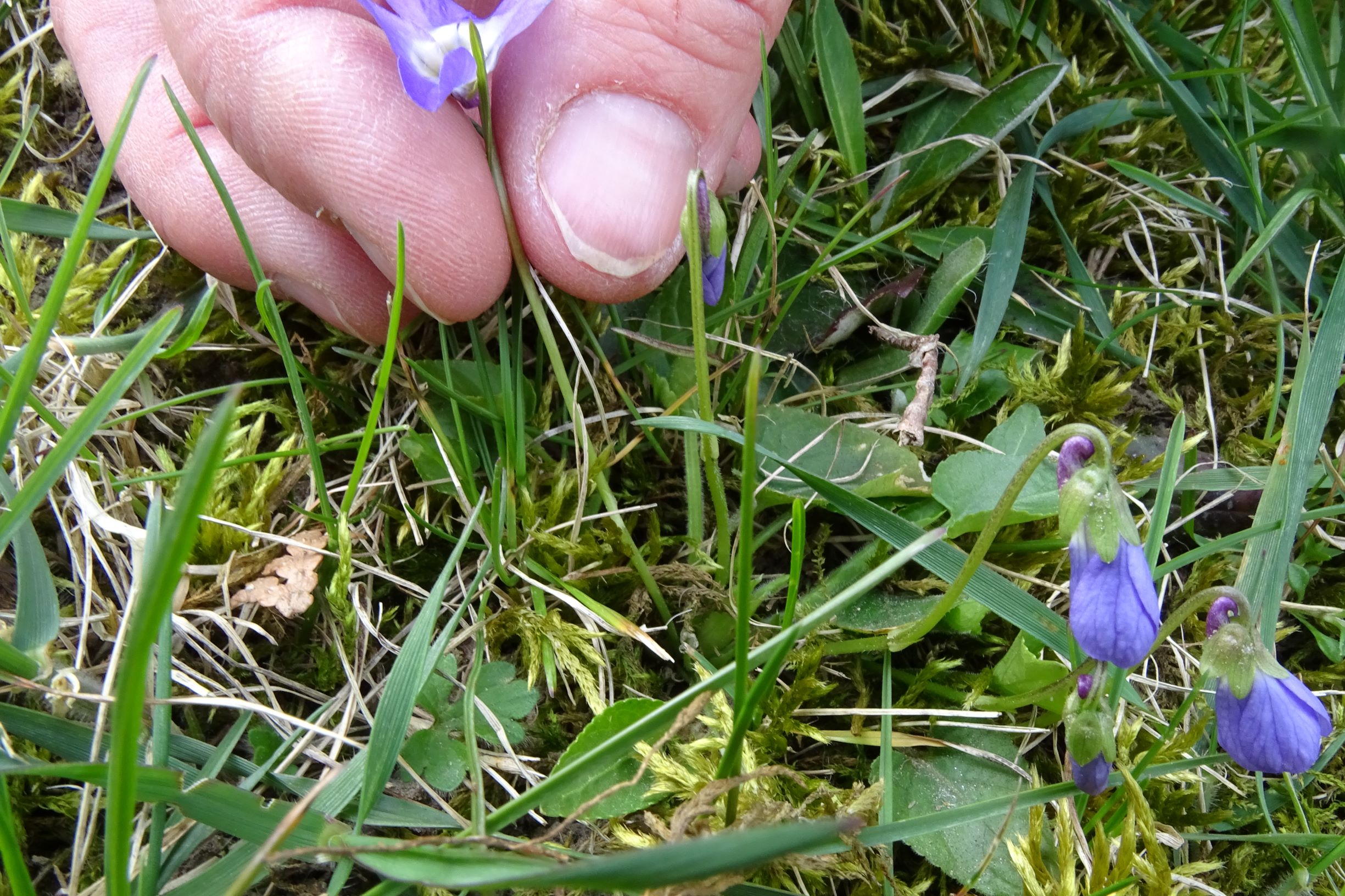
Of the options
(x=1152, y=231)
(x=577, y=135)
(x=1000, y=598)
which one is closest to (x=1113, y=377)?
(x=1152, y=231)

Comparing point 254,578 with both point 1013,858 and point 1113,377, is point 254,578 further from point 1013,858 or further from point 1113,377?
point 1113,377

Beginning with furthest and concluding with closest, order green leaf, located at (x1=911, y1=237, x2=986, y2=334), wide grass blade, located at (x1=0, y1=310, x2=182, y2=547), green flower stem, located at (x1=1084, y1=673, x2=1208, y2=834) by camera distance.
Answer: green leaf, located at (x1=911, y1=237, x2=986, y2=334) → green flower stem, located at (x1=1084, y1=673, x2=1208, y2=834) → wide grass blade, located at (x1=0, y1=310, x2=182, y2=547)

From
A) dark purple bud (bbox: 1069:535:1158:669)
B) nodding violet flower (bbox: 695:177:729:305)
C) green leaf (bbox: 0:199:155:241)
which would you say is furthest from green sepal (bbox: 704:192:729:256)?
green leaf (bbox: 0:199:155:241)

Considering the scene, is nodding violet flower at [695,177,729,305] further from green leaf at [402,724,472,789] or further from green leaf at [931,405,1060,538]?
green leaf at [402,724,472,789]

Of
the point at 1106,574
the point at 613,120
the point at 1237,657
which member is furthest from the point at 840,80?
the point at 1237,657

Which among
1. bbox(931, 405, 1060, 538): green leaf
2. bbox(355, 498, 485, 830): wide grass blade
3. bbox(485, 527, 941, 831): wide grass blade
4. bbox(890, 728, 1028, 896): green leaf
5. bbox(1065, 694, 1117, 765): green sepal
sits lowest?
bbox(890, 728, 1028, 896): green leaf

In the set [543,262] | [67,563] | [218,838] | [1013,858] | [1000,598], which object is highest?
[543,262]

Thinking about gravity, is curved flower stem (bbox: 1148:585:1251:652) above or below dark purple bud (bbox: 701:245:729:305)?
below

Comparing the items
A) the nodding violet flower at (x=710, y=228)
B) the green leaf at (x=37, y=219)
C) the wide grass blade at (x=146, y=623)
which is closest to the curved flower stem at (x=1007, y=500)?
the nodding violet flower at (x=710, y=228)
